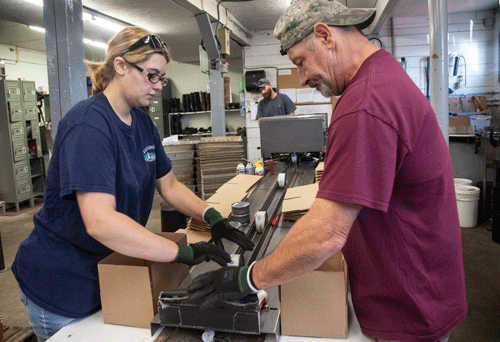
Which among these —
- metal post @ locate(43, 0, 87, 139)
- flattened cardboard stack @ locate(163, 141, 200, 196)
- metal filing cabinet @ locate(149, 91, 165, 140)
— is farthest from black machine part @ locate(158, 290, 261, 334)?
metal filing cabinet @ locate(149, 91, 165, 140)

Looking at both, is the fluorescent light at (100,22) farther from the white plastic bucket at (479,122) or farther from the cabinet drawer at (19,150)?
the white plastic bucket at (479,122)

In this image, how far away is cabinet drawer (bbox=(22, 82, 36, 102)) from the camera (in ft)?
22.1

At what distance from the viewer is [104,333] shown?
1238 mm

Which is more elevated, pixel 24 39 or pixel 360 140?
pixel 24 39

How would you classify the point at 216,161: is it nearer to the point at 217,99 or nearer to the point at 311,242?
the point at 217,99

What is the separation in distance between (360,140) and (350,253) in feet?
1.26

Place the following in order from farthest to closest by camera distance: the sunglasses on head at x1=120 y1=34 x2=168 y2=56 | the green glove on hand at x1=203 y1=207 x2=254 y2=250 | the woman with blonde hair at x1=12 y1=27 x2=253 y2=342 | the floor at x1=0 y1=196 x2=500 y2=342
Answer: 1. the floor at x1=0 y1=196 x2=500 y2=342
2. the green glove on hand at x1=203 y1=207 x2=254 y2=250
3. the sunglasses on head at x1=120 y1=34 x2=168 y2=56
4. the woman with blonde hair at x1=12 y1=27 x2=253 y2=342

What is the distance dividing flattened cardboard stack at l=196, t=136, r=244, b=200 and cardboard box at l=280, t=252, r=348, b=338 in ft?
12.2

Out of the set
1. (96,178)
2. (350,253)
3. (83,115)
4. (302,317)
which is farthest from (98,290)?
(350,253)

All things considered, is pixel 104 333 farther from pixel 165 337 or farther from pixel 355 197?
pixel 355 197

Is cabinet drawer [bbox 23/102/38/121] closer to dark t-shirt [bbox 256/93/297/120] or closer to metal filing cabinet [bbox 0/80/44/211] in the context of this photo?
metal filing cabinet [bbox 0/80/44/211]

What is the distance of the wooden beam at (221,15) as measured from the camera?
16.0 feet

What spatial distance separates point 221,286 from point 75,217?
59 centimetres

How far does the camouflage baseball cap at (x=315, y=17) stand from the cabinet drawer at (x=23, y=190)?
22.8 feet
